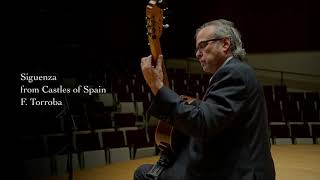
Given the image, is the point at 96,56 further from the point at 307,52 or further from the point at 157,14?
the point at 157,14

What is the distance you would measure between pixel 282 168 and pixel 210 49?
187 centimetres

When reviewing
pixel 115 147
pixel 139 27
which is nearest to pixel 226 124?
pixel 115 147

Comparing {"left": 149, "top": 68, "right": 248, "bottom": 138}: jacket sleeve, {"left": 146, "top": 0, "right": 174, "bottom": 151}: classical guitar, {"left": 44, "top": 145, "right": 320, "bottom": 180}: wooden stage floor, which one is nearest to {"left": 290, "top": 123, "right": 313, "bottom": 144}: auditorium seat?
{"left": 44, "top": 145, "right": 320, "bottom": 180}: wooden stage floor

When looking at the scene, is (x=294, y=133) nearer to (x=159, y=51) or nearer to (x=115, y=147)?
(x=115, y=147)

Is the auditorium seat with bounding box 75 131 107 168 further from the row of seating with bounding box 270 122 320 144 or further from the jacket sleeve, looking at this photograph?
the jacket sleeve

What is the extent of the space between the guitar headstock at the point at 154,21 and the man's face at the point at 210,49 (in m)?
0.12

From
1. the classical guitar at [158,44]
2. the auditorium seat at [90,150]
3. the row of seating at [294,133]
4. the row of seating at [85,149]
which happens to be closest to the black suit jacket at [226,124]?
the classical guitar at [158,44]

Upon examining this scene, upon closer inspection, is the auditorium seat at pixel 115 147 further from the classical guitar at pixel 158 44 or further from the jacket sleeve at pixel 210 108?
the jacket sleeve at pixel 210 108

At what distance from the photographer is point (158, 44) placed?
2.93 feet

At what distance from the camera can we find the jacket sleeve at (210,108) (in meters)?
0.68


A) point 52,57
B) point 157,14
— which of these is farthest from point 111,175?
point 157,14

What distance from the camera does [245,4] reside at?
5.07m

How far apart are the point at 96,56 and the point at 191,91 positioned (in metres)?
1.57

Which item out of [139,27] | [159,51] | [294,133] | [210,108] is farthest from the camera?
[139,27]
